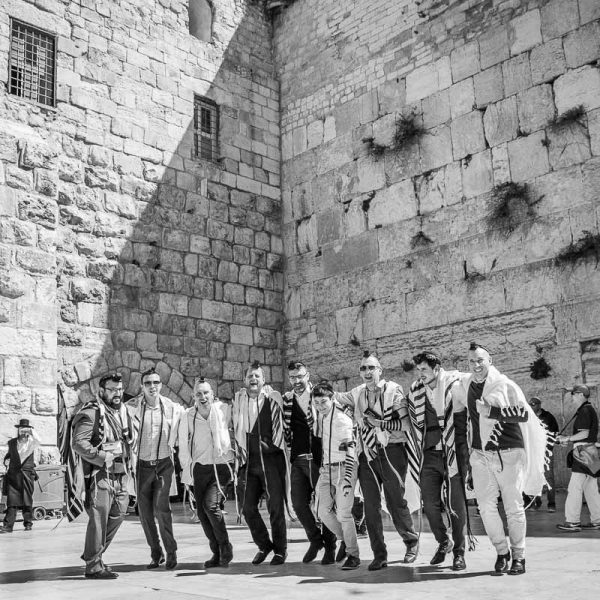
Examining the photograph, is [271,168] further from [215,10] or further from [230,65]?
[215,10]

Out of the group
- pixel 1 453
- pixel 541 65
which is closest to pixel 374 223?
pixel 541 65

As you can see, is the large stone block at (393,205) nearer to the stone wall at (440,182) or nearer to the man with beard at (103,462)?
the stone wall at (440,182)

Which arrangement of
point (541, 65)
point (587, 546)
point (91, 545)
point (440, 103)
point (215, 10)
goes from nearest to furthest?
point (91, 545)
point (587, 546)
point (541, 65)
point (440, 103)
point (215, 10)

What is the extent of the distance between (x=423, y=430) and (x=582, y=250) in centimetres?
582

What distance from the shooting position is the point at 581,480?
7.92 meters

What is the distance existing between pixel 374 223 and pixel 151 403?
301 inches

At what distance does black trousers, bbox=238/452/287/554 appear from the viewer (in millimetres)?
6473

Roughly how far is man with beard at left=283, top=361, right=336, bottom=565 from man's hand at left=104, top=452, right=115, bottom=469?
1.38m

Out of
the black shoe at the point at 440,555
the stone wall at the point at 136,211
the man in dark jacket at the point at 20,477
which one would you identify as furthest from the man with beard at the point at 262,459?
the stone wall at the point at 136,211

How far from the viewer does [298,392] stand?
6664mm

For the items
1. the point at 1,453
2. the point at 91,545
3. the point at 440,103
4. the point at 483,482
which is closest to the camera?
the point at 483,482

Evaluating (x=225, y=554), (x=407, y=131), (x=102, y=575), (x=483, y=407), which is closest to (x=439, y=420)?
(x=483, y=407)

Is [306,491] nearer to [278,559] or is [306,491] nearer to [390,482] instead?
[278,559]

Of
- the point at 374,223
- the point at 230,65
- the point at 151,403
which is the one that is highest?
the point at 230,65
